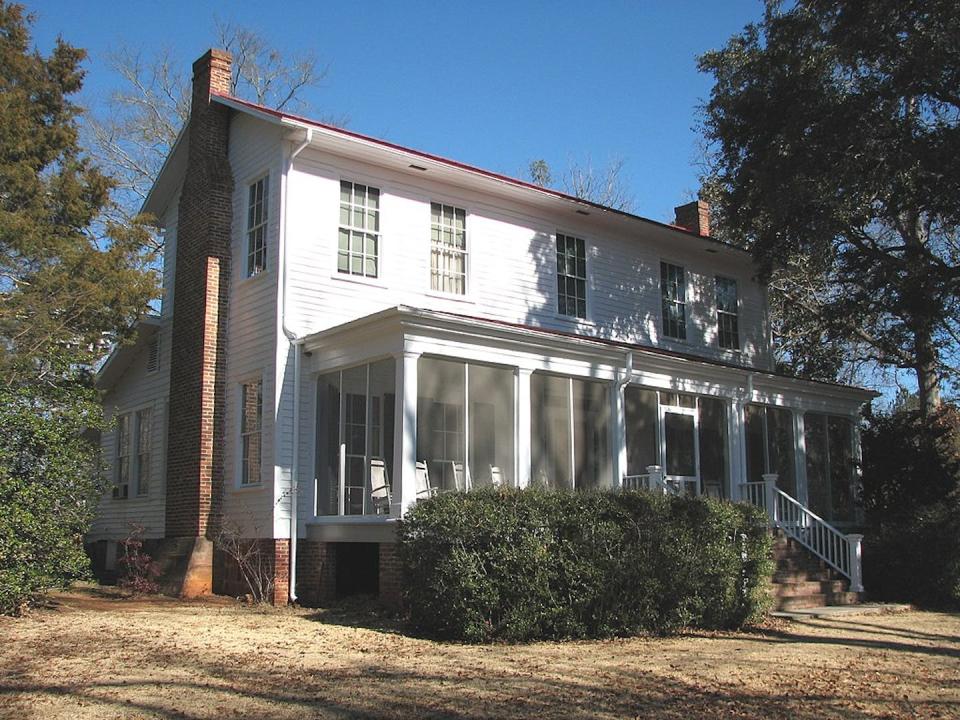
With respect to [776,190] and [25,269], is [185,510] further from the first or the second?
[776,190]

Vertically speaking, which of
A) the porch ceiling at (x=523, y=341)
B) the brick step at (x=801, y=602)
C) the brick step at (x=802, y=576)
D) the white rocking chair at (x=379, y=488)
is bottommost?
the brick step at (x=801, y=602)

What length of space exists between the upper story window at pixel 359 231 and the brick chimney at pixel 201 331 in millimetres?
2287

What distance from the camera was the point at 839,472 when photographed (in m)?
22.0

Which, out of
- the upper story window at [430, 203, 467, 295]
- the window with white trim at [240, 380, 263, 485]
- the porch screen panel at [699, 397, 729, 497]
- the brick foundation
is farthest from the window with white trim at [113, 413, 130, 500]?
the porch screen panel at [699, 397, 729, 497]

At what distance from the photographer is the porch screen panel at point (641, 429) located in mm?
18281

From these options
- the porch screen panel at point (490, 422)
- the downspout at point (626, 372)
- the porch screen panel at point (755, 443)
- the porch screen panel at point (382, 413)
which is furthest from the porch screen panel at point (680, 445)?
the porch screen panel at point (382, 413)

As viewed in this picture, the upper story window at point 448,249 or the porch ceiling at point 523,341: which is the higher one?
the upper story window at point 448,249

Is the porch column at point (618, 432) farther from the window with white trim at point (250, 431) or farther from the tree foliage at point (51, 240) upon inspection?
the tree foliage at point (51, 240)

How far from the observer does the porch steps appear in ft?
50.6

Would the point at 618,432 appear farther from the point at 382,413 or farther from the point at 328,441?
the point at 328,441

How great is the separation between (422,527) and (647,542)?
110 inches

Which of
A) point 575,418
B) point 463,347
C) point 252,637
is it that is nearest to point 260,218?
point 463,347

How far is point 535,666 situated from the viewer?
9445mm

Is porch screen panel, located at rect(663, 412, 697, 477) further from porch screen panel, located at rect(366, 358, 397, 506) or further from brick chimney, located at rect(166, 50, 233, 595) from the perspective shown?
brick chimney, located at rect(166, 50, 233, 595)
